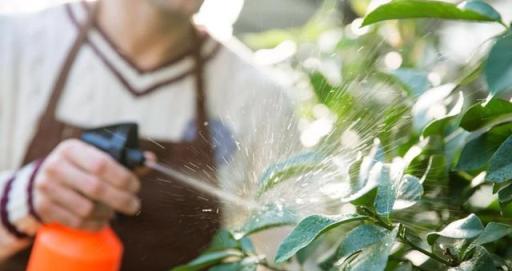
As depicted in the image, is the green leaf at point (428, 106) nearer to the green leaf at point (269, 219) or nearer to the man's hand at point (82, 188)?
the green leaf at point (269, 219)

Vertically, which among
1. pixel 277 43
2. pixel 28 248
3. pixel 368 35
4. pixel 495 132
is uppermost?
pixel 495 132

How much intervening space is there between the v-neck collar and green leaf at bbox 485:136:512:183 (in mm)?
816

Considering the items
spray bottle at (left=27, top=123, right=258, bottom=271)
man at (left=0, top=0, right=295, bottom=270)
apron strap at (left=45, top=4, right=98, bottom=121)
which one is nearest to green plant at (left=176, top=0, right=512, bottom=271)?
spray bottle at (left=27, top=123, right=258, bottom=271)

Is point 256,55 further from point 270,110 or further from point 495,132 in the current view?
point 495,132

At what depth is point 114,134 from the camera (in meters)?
1.01

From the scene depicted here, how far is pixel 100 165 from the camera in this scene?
1.02m

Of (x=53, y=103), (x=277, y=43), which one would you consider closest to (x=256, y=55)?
(x=277, y=43)

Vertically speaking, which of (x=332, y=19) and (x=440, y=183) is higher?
(x=440, y=183)

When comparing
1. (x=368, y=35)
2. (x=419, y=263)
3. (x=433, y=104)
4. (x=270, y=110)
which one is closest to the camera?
(x=419, y=263)

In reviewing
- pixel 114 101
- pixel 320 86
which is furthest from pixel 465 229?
pixel 114 101

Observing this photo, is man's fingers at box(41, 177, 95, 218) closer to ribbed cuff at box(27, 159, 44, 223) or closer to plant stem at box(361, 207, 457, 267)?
ribbed cuff at box(27, 159, 44, 223)

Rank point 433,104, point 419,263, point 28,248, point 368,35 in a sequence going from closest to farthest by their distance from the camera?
point 419,263 < point 433,104 < point 368,35 < point 28,248

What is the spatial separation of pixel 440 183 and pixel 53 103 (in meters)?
0.77

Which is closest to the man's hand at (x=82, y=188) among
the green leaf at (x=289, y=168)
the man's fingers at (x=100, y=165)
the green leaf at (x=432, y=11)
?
the man's fingers at (x=100, y=165)
